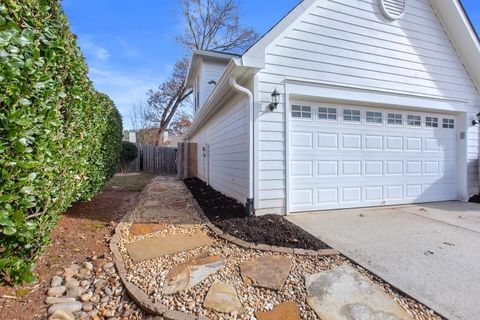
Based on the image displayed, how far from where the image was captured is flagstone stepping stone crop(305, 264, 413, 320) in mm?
2123

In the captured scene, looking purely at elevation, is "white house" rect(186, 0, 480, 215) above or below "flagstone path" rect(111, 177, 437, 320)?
above

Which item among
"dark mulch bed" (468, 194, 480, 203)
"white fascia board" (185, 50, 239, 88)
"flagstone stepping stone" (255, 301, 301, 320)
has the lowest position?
"flagstone stepping stone" (255, 301, 301, 320)

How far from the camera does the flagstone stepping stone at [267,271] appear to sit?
2.53 m

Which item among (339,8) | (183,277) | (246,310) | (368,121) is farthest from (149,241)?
(339,8)

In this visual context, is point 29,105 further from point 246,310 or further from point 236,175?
point 236,175

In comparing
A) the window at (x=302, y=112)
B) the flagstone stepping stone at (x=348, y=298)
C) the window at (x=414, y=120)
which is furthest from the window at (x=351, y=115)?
the flagstone stepping stone at (x=348, y=298)

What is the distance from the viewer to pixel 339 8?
201 inches

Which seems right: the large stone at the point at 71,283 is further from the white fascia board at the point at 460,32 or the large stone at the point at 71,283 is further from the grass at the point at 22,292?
the white fascia board at the point at 460,32

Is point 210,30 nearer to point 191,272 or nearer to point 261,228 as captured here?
point 261,228

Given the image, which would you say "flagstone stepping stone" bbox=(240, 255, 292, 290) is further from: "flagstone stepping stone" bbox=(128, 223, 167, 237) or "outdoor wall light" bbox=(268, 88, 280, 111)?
"outdoor wall light" bbox=(268, 88, 280, 111)

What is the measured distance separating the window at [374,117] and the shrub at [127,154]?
523 inches

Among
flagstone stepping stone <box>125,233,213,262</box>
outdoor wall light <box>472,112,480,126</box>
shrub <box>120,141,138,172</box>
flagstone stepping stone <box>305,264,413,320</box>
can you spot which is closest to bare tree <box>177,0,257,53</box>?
shrub <box>120,141,138,172</box>

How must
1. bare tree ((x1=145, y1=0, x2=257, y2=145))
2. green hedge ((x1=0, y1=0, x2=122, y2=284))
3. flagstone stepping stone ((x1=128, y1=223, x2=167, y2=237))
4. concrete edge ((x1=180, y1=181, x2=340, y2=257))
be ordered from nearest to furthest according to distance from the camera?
1. green hedge ((x1=0, y1=0, x2=122, y2=284))
2. concrete edge ((x1=180, y1=181, x2=340, y2=257))
3. flagstone stepping stone ((x1=128, y1=223, x2=167, y2=237))
4. bare tree ((x1=145, y1=0, x2=257, y2=145))

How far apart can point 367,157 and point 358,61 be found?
6.61ft
